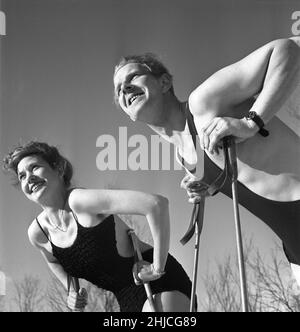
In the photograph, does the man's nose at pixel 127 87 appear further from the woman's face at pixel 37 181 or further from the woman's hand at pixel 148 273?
the woman's hand at pixel 148 273

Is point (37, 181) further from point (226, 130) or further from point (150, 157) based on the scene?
point (226, 130)

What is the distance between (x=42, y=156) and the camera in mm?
2650

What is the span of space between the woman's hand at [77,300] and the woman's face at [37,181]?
376 mm

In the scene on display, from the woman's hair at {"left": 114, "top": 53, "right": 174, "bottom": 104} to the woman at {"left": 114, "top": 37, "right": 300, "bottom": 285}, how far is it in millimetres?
50

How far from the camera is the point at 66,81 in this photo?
8.75 feet

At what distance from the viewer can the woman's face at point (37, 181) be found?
265 centimetres

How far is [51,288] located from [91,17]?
1.06 m

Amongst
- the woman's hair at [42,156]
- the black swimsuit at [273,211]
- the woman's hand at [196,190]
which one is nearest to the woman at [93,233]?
the woman's hair at [42,156]

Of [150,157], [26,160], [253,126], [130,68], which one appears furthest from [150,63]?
[26,160]

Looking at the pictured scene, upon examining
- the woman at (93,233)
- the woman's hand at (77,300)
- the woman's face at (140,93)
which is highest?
the woman's face at (140,93)

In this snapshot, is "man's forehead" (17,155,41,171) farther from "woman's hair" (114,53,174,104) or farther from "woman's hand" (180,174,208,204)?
"woman's hand" (180,174,208,204)

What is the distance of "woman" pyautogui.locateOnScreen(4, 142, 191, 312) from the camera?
2557 mm

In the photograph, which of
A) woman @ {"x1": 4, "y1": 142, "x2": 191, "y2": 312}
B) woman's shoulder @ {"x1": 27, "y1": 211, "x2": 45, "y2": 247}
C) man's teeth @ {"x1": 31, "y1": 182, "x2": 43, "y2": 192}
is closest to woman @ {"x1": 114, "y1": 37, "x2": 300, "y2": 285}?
woman @ {"x1": 4, "y1": 142, "x2": 191, "y2": 312}
